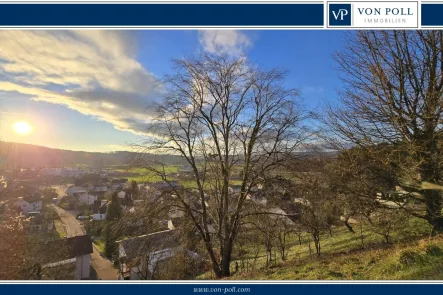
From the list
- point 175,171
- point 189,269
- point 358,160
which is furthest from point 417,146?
point 189,269

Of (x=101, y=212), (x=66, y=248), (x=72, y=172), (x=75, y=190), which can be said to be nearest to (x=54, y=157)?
(x=72, y=172)

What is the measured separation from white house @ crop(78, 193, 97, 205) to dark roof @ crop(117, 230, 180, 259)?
3581mm

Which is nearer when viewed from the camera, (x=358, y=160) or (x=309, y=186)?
(x=358, y=160)

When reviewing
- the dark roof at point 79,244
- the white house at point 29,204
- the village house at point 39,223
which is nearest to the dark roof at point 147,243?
the white house at point 29,204

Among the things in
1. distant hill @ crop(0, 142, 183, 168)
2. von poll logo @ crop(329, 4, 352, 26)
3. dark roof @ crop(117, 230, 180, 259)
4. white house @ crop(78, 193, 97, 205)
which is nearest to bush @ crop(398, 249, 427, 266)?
von poll logo @ crop(329, 4, 352, 26)

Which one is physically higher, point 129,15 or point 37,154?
point 129,15

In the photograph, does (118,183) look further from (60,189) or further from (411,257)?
(411,257)

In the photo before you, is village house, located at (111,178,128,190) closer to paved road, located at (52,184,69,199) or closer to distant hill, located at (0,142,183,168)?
distant hill, located at (0,142,183,168)

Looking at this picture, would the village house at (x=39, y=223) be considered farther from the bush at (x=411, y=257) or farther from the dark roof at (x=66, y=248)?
the bush at (x=411, y=257)

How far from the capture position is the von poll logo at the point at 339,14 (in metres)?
3.21

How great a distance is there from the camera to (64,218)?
8.68m

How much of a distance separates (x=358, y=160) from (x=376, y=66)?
2.32m

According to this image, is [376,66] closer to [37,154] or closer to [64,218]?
[37,154]

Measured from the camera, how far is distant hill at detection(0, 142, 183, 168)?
5.47 metres
